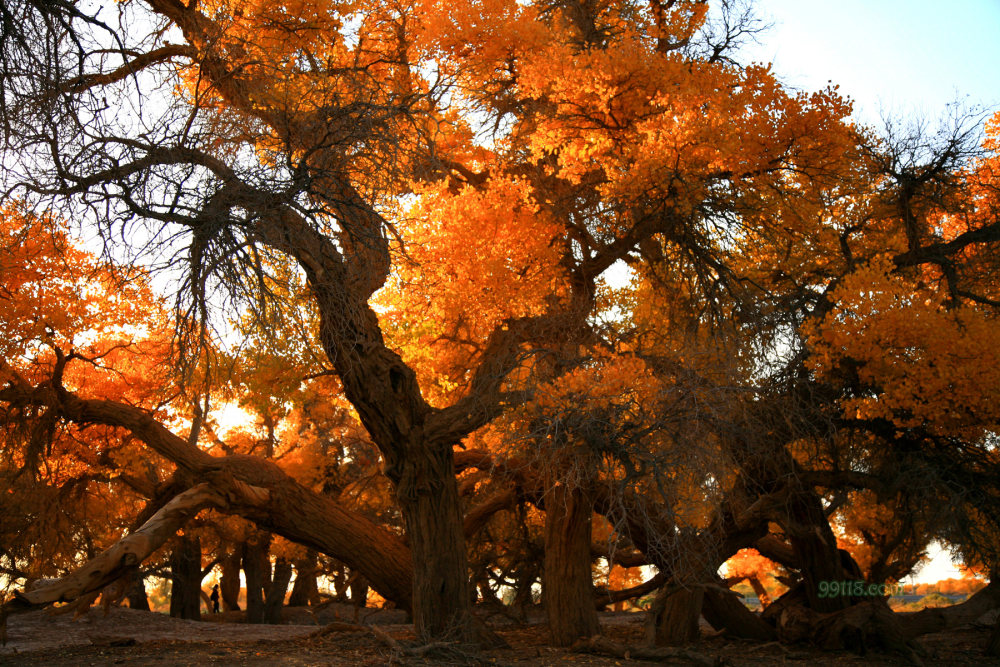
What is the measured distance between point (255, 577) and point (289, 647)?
11370 millimetres

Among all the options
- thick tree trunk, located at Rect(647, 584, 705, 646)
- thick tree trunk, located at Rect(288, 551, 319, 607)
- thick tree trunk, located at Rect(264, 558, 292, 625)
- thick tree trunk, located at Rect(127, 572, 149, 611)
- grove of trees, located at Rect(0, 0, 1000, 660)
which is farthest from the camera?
thick tree trunk, located at Rect(288, 551, 319, 607)

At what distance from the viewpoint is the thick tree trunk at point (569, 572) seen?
10.3 metres

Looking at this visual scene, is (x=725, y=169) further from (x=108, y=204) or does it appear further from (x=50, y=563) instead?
(x=50, y=563)

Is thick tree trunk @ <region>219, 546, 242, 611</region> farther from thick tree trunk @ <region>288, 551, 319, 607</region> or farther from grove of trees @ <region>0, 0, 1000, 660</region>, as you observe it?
→ grove of trees @ <region>0, 0, 1000, 660</region>

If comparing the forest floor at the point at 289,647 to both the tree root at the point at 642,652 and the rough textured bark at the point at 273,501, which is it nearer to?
the tree root at the point at 642,652

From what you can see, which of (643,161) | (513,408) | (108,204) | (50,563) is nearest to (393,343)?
(513,408)

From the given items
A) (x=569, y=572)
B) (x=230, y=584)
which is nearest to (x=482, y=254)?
(x=569, y=572)

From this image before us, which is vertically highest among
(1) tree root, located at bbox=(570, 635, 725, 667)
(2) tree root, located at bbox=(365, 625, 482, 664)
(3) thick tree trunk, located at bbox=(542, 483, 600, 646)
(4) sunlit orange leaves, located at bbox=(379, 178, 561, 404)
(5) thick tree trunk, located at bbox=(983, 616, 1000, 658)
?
(4) sunlit orange leaves, located at bbox=(379, 178, 561, 404)

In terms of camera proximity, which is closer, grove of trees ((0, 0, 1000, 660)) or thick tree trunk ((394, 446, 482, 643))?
grove of trees ((0, 0, 1000, 660))

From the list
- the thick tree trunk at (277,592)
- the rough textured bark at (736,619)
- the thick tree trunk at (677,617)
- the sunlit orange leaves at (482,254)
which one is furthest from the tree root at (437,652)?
the thick tree trunk at (277,592)

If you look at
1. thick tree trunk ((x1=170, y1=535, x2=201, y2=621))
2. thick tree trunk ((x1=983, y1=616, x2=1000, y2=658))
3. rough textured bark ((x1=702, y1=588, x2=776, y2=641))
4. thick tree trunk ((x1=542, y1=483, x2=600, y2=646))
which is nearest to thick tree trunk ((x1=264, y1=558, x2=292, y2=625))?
thick tree trunk ((x1=170, y1=535, x2=201, y2=621))

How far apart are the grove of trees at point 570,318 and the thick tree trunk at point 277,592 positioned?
24.8ft

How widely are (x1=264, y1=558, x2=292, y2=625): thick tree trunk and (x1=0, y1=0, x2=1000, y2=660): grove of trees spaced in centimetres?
755

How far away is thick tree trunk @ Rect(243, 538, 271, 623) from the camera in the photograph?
18938mm
